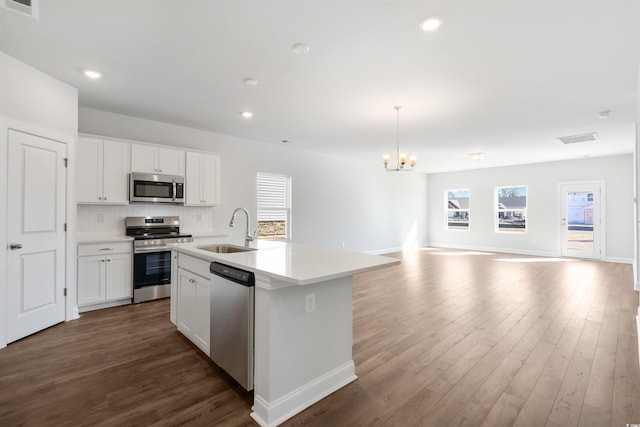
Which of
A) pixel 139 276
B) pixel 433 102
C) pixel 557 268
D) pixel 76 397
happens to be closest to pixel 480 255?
pixel 557 268

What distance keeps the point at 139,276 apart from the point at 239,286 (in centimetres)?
285

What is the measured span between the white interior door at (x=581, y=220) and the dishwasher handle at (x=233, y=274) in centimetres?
944

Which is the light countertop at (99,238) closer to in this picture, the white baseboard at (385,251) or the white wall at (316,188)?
the white wall at (316,188)

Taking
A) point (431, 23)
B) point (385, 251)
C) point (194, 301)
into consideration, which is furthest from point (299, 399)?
point (385, 251)

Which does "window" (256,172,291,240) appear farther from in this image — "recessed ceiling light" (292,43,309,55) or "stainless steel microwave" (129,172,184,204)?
"recessed ceiling light" (292,43,309,55)

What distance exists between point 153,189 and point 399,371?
3.98 meters

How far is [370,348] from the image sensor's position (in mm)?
2779

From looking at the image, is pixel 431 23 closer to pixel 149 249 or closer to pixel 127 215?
pixel 149 249

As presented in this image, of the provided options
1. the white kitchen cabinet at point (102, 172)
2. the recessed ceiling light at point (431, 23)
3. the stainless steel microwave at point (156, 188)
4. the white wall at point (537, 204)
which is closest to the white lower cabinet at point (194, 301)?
the stainless steel microwave at point (156, 188)

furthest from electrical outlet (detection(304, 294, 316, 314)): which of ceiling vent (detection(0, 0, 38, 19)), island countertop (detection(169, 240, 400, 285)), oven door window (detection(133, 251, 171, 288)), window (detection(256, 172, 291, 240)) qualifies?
window (detection(256, 172, 291, 240))

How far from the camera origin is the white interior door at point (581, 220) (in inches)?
303

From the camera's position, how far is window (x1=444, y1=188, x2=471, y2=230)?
10.1 meters

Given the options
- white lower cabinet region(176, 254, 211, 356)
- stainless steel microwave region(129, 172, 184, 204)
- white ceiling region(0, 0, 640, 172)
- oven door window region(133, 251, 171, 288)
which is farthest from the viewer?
stainless steel microwave region(129, 172, 184, 204)

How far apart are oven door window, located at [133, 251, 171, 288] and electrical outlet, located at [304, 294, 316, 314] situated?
317 centimetres
